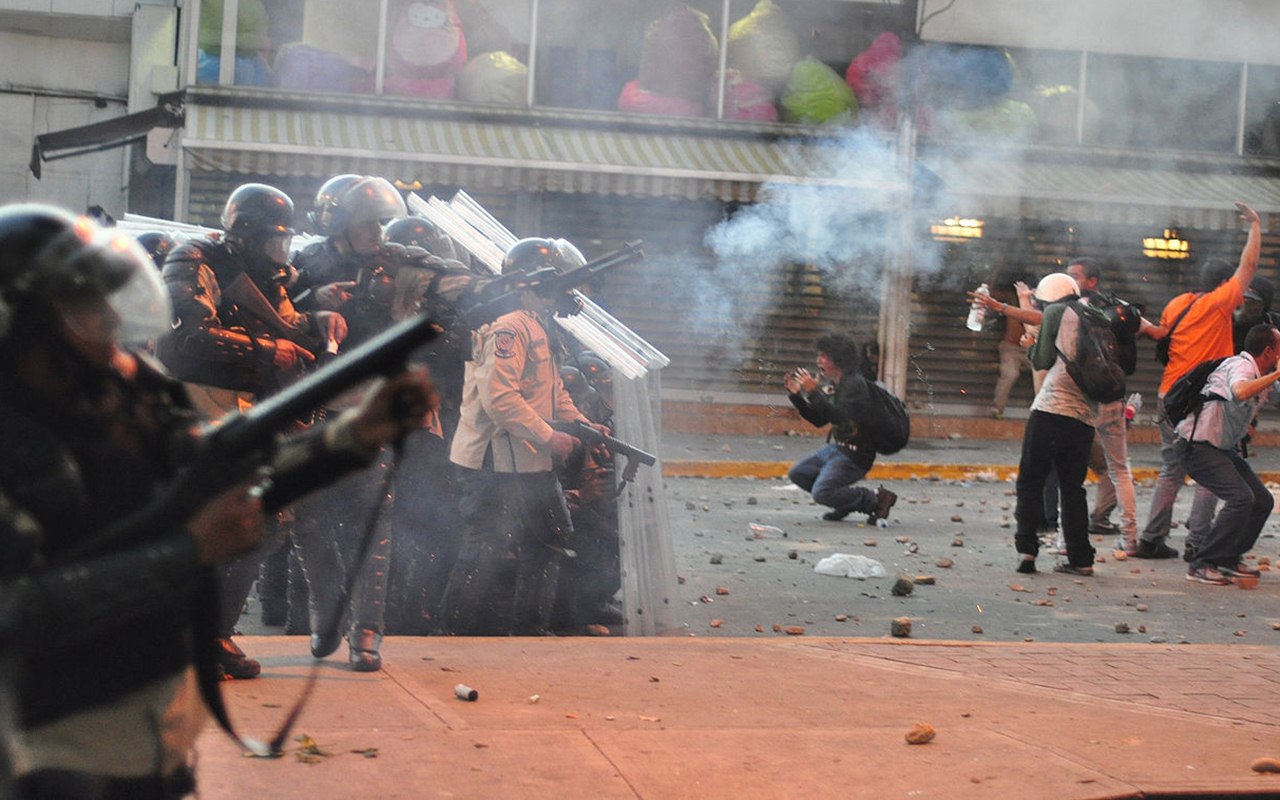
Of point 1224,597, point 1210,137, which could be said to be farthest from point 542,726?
point 1210,137

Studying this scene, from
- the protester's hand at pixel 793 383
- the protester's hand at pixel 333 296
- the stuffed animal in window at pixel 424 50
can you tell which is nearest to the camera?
the protester's hand at pixel 333 296

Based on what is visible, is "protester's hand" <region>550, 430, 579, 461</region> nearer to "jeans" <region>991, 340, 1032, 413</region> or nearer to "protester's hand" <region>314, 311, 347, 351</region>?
"protester's hand" <region>314, 311, 347, 351</region>

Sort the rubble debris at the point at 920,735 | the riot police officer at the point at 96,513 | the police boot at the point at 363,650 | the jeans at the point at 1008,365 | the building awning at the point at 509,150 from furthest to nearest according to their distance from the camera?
the jeans at the point at 1008,365 → the building awning at the point at 509,150 → the police boot at the point at 363,650 → the rubble debris at the point at 920,735 → the riot police officer at the point at 96,513

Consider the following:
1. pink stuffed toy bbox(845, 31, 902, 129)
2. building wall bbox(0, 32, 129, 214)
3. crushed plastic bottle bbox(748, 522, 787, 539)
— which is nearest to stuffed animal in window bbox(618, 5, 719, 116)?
pink stuffed toy bbox(845, 31, 902, 129)

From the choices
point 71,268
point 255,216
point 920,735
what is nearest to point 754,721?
point 920,735

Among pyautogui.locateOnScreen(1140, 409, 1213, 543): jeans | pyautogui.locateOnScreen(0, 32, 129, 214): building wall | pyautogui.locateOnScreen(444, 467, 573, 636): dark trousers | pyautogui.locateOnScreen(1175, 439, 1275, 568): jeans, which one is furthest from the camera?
pyautogui.locateOnScreen(0, 32, 129, 214): building wall

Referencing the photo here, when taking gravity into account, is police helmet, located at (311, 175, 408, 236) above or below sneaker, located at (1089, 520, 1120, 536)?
above

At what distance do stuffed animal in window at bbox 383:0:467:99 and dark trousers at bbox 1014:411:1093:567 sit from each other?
898 cm

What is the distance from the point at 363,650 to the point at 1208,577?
5.16 metres

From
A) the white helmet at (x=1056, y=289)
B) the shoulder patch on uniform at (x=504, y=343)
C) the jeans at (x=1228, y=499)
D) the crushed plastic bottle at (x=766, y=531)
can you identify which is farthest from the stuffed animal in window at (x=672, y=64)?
the shoulder patch on uniform at (x=504, y=343)

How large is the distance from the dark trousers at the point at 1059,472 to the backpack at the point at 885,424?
1760mm

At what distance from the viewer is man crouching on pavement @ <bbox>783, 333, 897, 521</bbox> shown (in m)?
10.1

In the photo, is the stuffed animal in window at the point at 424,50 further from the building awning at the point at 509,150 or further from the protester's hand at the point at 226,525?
the protester's hand at the point at 226,525

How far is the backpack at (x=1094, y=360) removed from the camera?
8047mm
